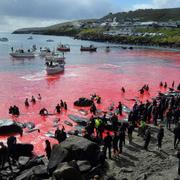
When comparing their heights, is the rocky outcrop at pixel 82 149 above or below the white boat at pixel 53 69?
above

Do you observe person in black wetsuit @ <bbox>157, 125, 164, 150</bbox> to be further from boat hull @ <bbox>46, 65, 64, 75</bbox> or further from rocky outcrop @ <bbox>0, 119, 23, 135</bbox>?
boat hull @ <bbox>46, 65, 64, 75</bbox>

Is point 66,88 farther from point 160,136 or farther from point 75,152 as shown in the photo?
point 75,152

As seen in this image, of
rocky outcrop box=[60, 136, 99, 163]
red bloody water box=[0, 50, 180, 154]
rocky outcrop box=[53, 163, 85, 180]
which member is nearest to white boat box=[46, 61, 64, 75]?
red bloody water box=[0, 50, 180, 154]

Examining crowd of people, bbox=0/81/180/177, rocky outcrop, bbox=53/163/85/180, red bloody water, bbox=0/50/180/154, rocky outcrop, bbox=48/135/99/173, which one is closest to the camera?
rocky outcrop, bbox=53/163/85/180

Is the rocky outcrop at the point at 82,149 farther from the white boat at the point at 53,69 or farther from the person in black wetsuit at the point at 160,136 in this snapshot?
the white boat at the point at 53,69

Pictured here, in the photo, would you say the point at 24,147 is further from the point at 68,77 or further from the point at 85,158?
the point at 68,77

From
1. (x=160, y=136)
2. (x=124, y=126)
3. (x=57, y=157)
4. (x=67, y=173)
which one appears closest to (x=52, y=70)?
(x=124, y=126)

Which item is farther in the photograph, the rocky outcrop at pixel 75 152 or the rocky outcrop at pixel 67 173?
the rocky outcrop at pixel 75 152

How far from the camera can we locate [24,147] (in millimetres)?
26141

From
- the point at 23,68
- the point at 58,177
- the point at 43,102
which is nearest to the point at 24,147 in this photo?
the point at 58,177

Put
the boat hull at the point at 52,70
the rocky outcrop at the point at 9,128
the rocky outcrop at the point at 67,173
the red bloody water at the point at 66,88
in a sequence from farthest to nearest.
Result: the boat hull at the point at 52,70 → the red bloody water at the point at 66,88 → the rocky outcrop at the point at 9,128 → the rocky outcrop at the point at 67,173

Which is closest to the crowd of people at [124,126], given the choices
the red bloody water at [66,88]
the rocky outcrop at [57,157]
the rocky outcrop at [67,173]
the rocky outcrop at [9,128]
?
the rocky outcrop at [57,157]

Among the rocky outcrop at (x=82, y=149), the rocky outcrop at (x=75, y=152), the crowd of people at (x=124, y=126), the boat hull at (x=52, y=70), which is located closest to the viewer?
the rocky outcrop at (x=75, y=152)

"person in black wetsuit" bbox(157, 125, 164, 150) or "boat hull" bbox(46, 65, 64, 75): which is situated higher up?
"person in black wetsuit" bbox(157, 125, 164, 150)
